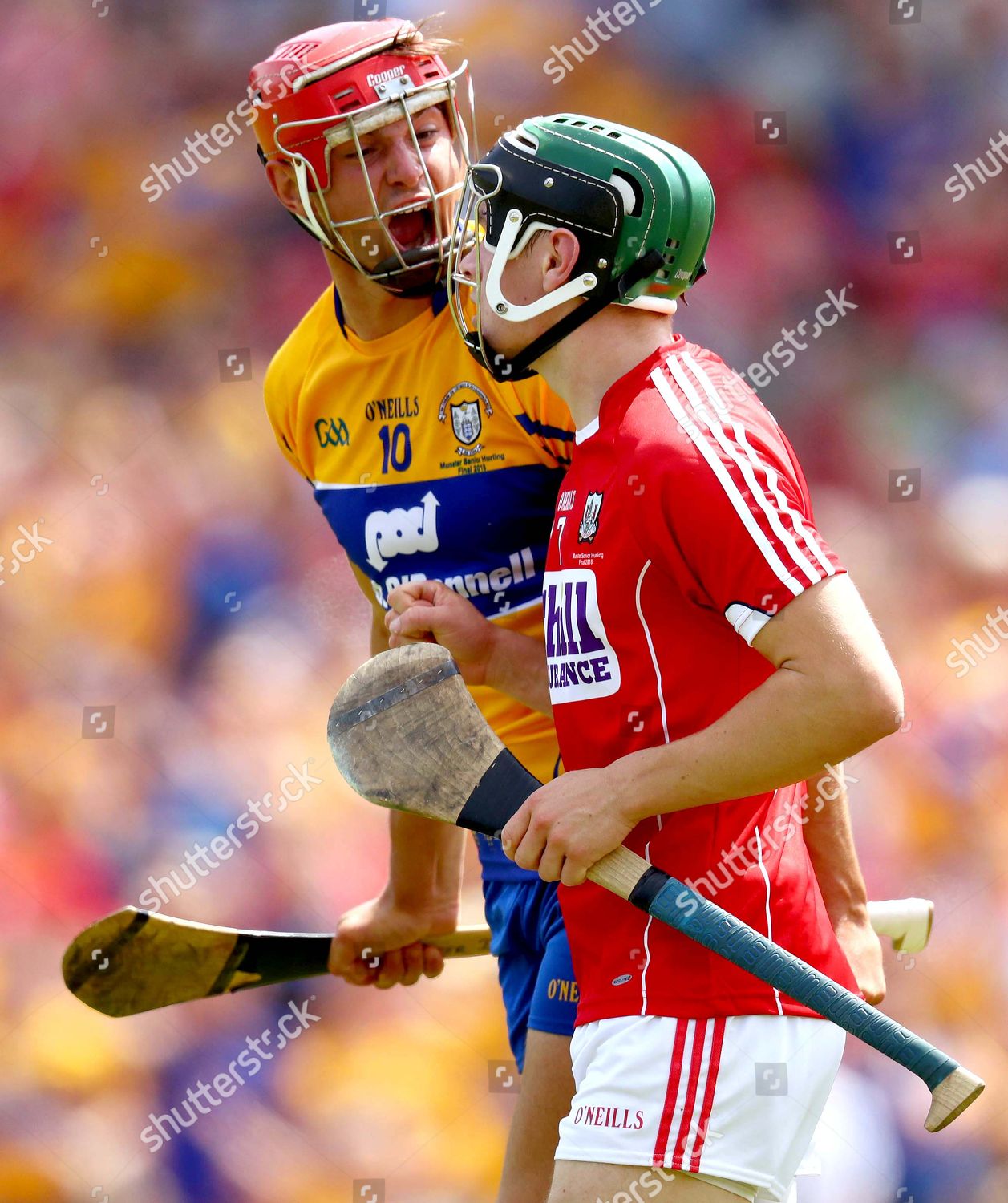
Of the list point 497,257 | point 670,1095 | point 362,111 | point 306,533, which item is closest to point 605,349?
point 497,257

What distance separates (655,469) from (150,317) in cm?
268

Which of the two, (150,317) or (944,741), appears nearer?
(944,741)

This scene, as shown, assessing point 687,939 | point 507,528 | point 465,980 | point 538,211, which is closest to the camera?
point 687,939

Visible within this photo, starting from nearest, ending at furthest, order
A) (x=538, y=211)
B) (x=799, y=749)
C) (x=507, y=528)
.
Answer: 1. (x=799, y=749)
2. (x=538, y=211)
3. (x=507, y=528)

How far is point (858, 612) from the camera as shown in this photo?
4.31 ft

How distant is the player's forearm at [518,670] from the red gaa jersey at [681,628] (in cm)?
30

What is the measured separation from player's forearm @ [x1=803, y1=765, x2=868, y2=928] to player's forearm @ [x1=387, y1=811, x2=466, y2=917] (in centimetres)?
76

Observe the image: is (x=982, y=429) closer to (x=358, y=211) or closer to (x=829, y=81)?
(x=829, y=81)

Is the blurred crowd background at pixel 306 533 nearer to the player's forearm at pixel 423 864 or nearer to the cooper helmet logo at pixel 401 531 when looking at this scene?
the player's forearm at pixel 423 864

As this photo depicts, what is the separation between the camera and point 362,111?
200 cm

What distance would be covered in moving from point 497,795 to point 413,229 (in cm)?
96

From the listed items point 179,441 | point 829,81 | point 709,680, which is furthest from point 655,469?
point 829,81

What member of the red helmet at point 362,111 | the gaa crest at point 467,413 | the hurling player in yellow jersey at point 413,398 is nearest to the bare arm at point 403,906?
the hurling player in yellow jersey at point 413,398

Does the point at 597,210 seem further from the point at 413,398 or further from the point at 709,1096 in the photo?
the point at 709,1096
